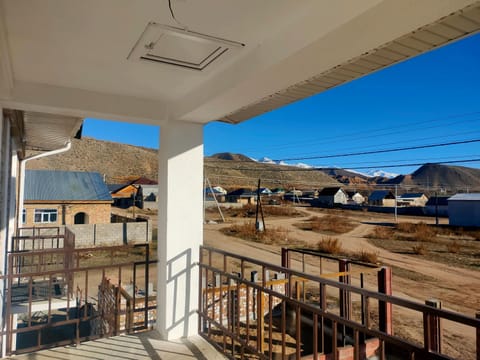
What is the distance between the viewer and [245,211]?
25.9 metres

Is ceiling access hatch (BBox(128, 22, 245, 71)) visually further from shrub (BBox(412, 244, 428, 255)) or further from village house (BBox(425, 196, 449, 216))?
village house (BBox(425, 196, 449, 216))

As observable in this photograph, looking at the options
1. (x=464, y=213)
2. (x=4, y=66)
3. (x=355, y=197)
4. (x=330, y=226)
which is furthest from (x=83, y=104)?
(x=355, y=197)

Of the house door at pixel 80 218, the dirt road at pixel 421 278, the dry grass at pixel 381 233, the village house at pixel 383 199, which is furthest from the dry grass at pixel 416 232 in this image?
the village house at pixel 383 199

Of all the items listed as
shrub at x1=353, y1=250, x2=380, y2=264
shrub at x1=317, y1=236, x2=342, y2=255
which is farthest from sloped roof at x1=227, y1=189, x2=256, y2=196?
shrub at x1=353, y1=250, x2=380, y2=264

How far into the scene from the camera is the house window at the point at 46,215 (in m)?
12.9

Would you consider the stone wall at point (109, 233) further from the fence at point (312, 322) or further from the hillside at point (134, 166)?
the hillside at point (134, 166)

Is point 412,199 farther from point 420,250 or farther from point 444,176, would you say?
point 444,176

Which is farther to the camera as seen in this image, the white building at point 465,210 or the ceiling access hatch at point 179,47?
the white building at point 465,210

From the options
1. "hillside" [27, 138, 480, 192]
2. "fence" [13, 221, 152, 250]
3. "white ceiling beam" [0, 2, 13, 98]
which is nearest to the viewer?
"white ceiling beam" [0, 2, 13, 98]

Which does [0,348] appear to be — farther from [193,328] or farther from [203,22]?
[203,22]

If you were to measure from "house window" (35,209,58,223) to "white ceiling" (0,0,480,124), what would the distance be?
12661 mm

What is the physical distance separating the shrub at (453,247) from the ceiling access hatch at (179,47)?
43.3 feet

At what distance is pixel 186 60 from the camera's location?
180 cm

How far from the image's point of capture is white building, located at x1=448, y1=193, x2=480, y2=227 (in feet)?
58.2
